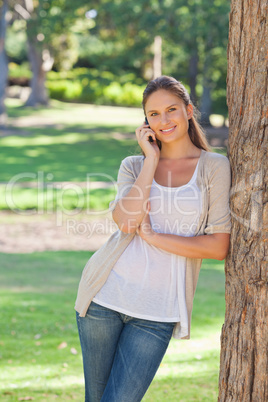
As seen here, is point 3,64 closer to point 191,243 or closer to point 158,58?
point 158,58

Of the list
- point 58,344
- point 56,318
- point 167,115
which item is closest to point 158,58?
point 56,318

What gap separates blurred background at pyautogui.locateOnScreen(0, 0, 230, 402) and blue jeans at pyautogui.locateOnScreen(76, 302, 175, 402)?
902mm

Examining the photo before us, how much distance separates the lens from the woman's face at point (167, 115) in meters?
2.49

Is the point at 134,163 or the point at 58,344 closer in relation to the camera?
the point at 134,163

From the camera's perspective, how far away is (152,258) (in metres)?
2.38

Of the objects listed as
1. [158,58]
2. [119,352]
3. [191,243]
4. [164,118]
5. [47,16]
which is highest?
[47,16]

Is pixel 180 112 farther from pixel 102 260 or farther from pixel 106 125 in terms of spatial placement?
pixel 106 125

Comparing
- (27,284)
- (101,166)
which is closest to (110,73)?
(101,166)

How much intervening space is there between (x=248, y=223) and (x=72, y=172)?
13.6m

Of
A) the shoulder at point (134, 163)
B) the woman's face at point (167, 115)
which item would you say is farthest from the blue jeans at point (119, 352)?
the woman's face at point (167, 115)

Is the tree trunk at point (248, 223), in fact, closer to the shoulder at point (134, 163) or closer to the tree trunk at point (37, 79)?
the shoulder at point (134, 163)

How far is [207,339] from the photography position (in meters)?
4.93

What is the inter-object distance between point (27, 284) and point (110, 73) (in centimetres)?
1643

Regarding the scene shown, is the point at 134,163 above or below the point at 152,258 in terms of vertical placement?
above
